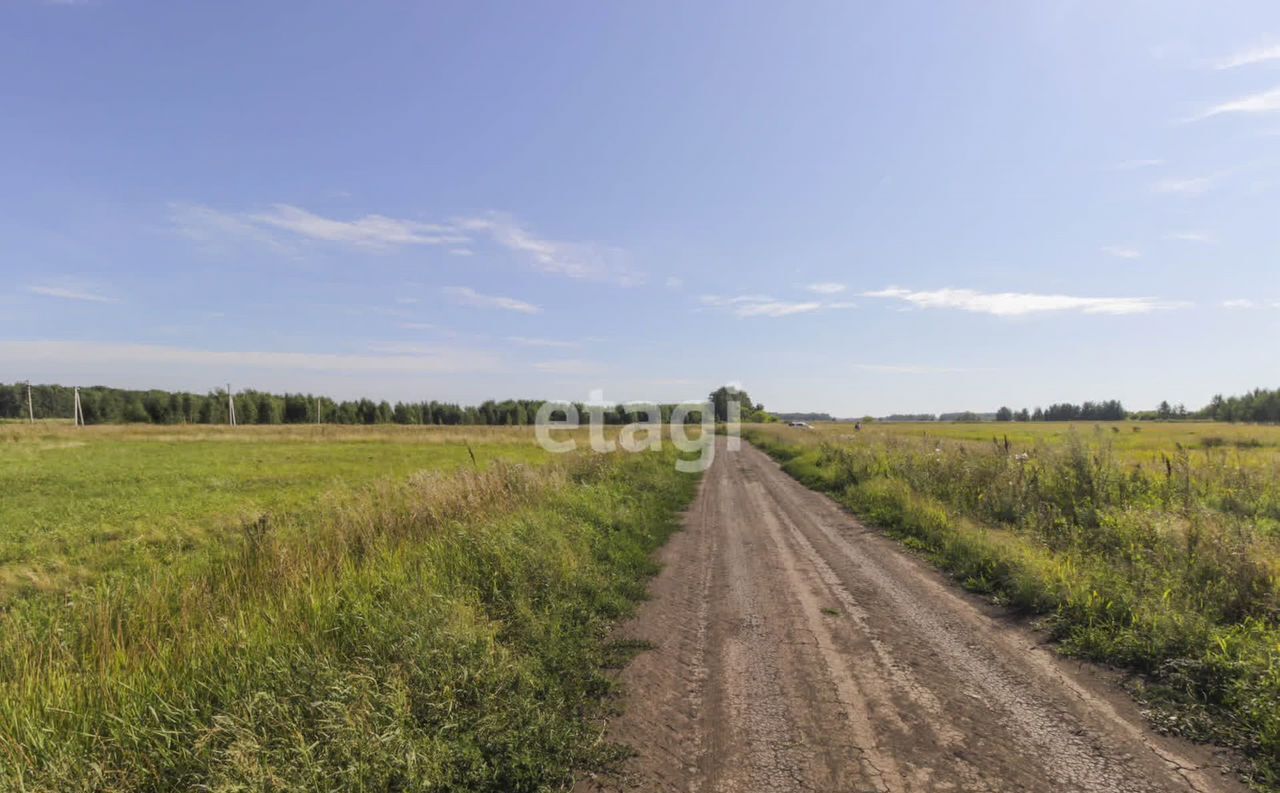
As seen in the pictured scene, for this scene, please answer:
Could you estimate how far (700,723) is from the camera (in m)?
4.14

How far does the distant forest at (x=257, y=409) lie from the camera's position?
100375 millimetres

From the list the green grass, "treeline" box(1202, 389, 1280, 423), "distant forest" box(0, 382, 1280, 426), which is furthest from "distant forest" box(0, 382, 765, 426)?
"treeline" box(1202, 389, 1280, 423)

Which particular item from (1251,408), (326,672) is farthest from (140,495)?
(1251,408)

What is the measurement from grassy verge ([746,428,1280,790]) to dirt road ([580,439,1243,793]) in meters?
0.52

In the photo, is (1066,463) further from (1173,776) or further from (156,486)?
(156,486)

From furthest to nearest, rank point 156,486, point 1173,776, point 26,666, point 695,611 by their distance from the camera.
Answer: point 156,486 → point 695,611 → point 26,666 → point 1173,776

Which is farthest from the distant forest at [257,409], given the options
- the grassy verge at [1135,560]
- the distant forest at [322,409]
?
the grassy verge at [1135,560]

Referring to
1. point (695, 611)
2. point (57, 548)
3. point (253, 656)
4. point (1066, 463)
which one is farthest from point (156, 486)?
point (1066, 463)

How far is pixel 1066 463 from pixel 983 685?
10.3 m

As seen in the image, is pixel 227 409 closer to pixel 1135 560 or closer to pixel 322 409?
pixel 322 409

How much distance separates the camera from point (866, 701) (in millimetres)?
4375

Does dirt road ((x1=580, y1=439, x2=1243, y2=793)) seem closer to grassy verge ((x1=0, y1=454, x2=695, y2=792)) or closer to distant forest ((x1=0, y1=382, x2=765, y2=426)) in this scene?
grassy verge ((x1=0, y1=454, x2=695, y2=792))

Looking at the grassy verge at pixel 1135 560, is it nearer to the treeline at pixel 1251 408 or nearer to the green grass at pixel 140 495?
the green grass at pixel 140 495

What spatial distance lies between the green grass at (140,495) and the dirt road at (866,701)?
27.6ft
